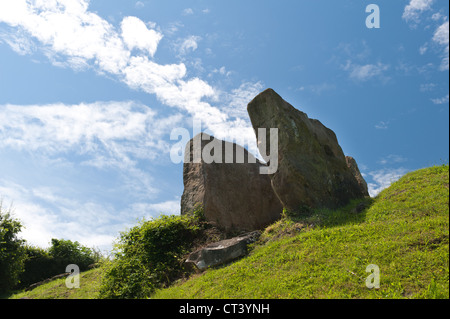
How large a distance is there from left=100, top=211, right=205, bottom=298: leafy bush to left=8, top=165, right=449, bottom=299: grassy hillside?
893mm

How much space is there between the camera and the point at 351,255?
783 cm

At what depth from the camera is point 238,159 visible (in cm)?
1564

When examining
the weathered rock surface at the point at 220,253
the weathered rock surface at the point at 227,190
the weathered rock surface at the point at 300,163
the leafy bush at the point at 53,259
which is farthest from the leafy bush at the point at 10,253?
the weathered rock surface at the point at 300,163

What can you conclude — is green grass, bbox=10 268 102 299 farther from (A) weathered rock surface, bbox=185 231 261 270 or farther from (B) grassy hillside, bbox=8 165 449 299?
(A) weathered rock surface, bbox=185 231 261 270

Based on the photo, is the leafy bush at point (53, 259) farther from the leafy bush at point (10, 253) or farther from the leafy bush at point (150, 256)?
the leafy bush at point (150, 256)

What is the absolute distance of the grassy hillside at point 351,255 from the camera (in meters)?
6.60

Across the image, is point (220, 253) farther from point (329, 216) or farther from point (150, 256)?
point (329, 216)

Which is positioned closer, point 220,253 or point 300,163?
point 220,253

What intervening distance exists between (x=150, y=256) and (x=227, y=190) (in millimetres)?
4297

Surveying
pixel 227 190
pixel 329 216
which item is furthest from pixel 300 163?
pixel 227 190

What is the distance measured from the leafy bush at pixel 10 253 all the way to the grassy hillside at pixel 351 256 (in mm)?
11229
